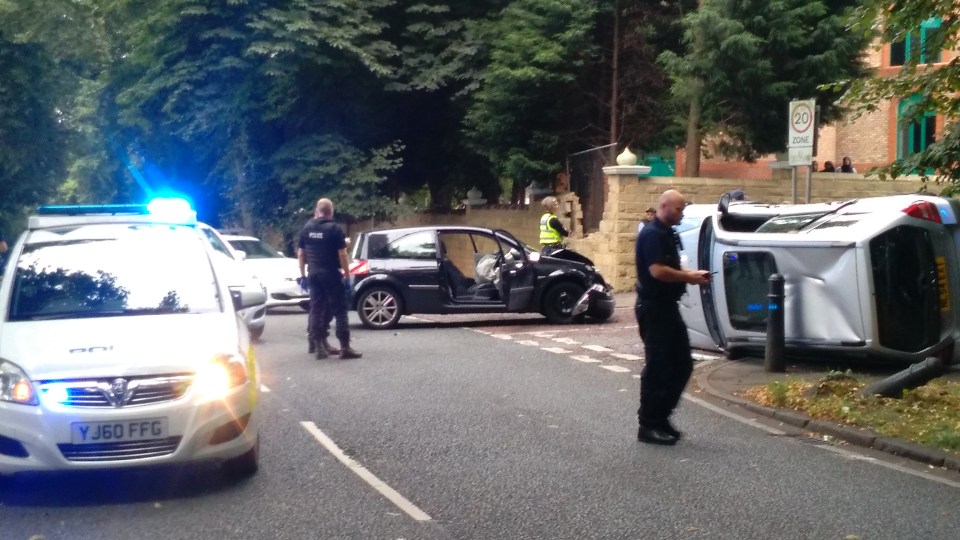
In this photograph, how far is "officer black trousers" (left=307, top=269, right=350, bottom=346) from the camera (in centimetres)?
1390

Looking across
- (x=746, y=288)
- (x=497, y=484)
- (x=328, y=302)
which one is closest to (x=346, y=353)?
(x=328, y=302)

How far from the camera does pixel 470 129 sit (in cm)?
2825

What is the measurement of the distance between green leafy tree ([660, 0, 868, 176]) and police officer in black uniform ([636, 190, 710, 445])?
13.4 m

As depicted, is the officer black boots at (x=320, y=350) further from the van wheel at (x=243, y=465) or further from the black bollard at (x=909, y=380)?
the black bollard at (x=909, y=380)

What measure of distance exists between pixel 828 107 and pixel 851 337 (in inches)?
514

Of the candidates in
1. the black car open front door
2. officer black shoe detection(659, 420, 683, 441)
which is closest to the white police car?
officer black shoe detection(659, 420, 683, 441)

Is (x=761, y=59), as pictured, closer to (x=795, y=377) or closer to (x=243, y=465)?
(x=795, y=377)

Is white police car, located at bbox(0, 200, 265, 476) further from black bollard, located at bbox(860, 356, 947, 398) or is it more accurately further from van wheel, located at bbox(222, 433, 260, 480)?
black bollard, located at bbox(860, 356, 947, 398)

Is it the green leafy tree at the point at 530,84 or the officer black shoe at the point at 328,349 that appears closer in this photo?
the officer black shoe at the point at 328,349

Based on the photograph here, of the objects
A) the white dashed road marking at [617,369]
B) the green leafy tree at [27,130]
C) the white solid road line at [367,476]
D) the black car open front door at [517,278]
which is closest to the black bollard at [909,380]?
the white dashed road marking at [617,369]

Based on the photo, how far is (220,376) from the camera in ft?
24.0

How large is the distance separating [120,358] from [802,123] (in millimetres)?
9920

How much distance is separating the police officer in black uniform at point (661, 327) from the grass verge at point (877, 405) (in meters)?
1.65

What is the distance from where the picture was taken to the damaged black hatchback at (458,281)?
17.8m
